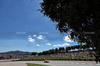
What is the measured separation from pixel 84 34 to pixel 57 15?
2.47 meters

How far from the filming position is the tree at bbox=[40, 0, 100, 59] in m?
7.04

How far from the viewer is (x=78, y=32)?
871 centimetres

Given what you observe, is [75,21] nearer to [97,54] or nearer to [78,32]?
[78,32]

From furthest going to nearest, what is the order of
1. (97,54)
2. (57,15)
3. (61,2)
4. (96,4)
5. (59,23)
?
(59,23)
(57,15)
(97,54)
(61,2)
(96,4)

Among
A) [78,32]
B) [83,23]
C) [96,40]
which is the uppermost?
[83,23]

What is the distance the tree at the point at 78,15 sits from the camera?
7.04m

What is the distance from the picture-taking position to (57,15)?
8516 mm

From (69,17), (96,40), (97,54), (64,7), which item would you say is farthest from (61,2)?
(97,54)

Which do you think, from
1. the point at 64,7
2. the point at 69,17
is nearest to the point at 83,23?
the point at 69,17

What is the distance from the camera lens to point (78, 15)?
7.47 meters

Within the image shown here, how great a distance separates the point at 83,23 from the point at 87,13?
939 mm

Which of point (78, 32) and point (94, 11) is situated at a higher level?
point (94, 11)

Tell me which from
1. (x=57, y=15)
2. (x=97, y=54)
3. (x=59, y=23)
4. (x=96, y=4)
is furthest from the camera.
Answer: (x=59, y=23)

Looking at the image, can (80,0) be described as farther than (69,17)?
No
